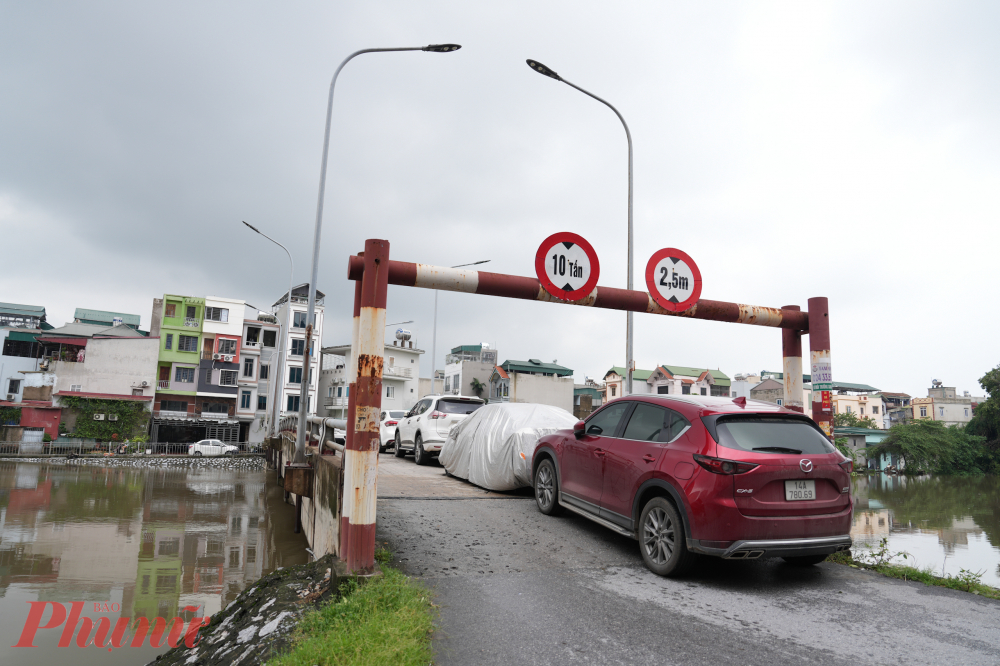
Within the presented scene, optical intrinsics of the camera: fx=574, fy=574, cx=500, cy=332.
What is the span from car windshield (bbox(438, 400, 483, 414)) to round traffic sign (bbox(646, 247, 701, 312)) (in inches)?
307

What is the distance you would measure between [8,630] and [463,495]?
7.78 metres

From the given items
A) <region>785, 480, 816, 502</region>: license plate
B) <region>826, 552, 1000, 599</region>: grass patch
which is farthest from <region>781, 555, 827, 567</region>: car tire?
<region>785, 480, 816, 502</region>: license plate

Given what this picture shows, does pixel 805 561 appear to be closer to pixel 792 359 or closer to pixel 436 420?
pixel 792 359

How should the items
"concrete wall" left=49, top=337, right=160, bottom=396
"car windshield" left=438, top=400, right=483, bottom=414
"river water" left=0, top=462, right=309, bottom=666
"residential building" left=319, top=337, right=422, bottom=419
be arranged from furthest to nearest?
"residential building" left=319, top=337, right=422, bottom=419
"concrete wall" left=49, top=337, right=160, bottom=396
"car windshield" left=438, top=400, right=483, bottom=414
"river water" left=0, top=462, right=309, bottom=666

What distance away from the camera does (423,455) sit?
13859 millimetres

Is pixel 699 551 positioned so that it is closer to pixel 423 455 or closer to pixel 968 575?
pixel 968 575

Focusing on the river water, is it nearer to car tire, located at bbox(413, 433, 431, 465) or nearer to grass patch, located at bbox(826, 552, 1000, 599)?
car tire, located at bbox(413, 433, 431, 465)

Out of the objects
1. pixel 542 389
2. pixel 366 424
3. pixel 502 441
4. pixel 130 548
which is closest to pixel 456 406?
pixel 502 441

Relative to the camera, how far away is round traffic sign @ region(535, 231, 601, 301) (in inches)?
242

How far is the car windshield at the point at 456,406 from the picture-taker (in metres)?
13.8

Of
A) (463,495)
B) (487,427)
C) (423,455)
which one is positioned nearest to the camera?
(463,495)

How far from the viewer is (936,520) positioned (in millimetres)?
24953

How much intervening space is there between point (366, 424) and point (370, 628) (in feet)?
5.61

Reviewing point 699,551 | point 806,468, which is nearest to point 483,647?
point 699,551
